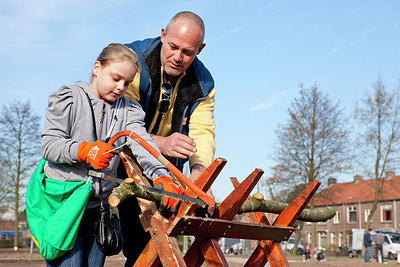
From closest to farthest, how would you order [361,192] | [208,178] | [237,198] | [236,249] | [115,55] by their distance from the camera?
[208,178], [237,198], [115,55], [236,249], [361,192]

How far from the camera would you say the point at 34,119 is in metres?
29.1

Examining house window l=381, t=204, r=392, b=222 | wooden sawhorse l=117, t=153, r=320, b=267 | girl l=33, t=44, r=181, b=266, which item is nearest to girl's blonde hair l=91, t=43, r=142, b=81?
girl l=33, t=44, r=181, b=266

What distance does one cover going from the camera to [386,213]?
51.5 metres

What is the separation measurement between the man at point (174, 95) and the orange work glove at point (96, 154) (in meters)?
0.81

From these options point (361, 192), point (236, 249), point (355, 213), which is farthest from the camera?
point (361, 192)

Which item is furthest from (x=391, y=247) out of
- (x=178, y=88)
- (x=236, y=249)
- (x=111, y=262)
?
(x=178, y=88)

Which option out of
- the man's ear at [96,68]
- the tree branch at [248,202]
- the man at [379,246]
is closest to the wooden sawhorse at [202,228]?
the tree branch at [248,202]

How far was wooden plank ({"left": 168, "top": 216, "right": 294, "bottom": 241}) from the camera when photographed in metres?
2.29

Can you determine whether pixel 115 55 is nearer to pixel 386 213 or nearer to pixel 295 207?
pixel 295 207

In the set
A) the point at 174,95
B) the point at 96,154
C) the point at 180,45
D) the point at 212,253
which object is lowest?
the point at 212,253

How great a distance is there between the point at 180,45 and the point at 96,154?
1.33 meters

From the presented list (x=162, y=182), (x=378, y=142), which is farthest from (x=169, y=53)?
(x=378, y=142)

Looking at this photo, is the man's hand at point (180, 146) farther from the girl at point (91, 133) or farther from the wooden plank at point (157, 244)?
the wooden plank at point (157, 244)

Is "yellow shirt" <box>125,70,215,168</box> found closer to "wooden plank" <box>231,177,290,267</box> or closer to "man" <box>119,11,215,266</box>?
"man" <box>119,11,215,266</box>
